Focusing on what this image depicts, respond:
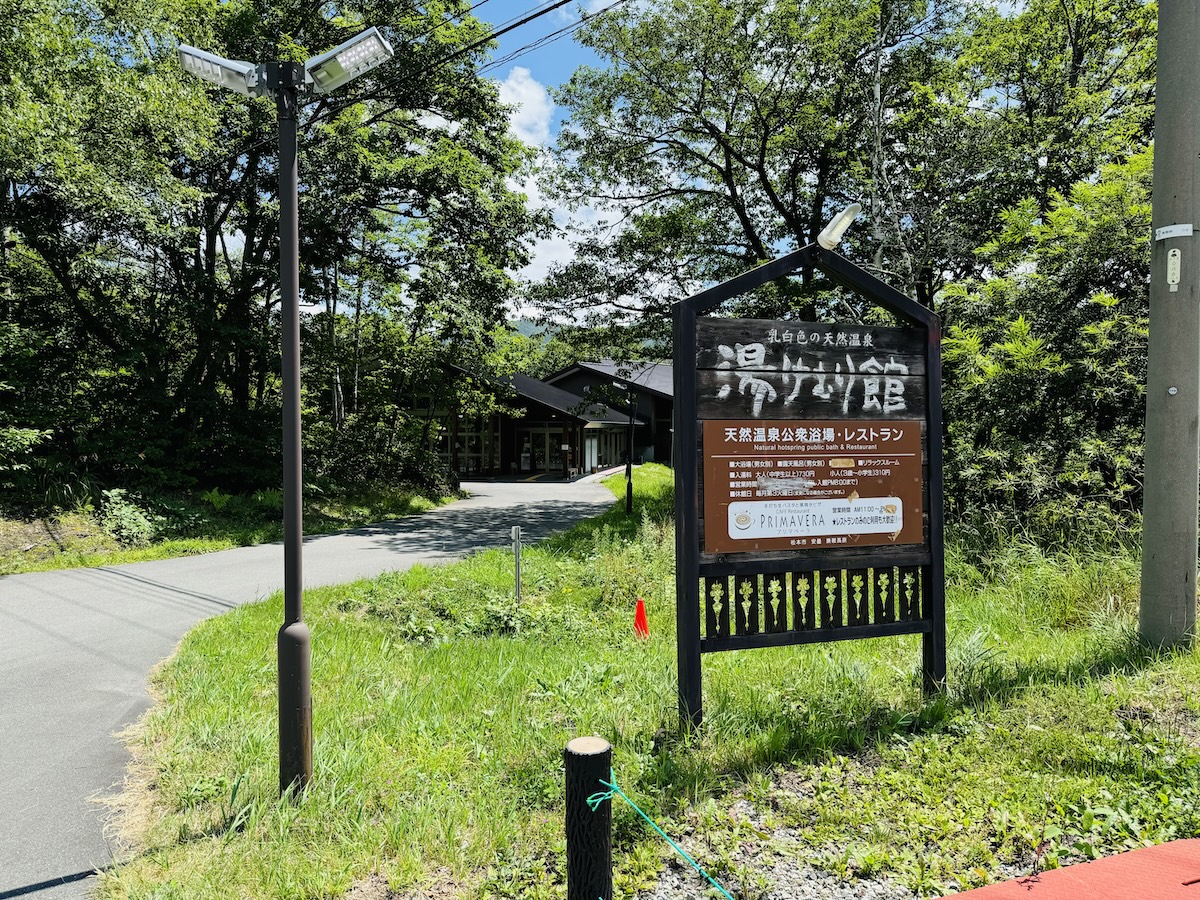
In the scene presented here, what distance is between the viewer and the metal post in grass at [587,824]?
7.54 feet

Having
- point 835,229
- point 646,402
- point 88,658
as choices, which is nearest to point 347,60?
point 835,229

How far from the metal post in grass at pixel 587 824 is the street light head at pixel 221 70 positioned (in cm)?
349

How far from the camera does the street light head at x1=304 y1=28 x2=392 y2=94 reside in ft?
11.5

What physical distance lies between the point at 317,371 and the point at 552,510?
8.61 m

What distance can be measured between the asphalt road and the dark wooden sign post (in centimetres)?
322

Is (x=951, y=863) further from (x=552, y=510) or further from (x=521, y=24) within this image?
(x=552, y=510)

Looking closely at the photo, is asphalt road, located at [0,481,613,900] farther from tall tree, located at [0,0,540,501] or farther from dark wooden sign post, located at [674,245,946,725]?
tall tree, located at [0,0,540,501]

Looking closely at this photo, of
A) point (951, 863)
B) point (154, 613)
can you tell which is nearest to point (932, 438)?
point (951, 863)

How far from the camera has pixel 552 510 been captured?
63.3 feet

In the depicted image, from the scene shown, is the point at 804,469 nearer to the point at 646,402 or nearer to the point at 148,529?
the point at 148,529

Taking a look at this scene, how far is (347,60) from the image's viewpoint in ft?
11.6

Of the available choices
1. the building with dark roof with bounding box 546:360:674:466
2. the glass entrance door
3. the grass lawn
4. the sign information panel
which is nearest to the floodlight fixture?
the sign information panel

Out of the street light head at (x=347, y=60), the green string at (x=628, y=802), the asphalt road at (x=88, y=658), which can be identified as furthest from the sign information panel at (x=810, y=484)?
the asphalt road at (x=88, y=658)

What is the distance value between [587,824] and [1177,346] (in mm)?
4869
